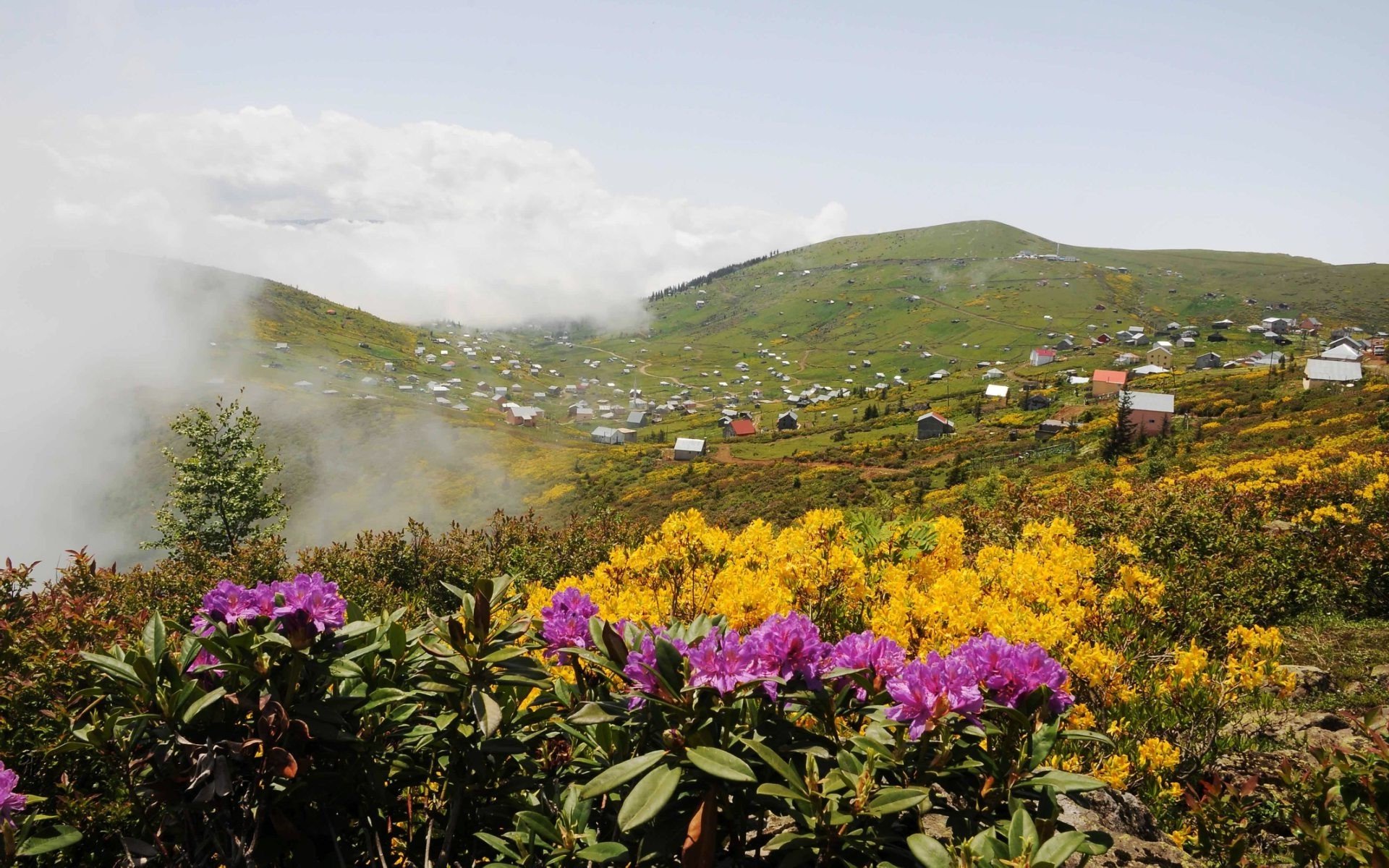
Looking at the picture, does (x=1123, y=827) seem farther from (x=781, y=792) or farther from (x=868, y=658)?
(x=781, y=792)

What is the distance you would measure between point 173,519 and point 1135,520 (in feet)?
108

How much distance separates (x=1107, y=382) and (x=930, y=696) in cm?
10633

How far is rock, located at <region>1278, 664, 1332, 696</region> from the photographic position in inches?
217

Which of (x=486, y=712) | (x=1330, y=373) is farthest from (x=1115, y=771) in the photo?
(x=1330, y=373)

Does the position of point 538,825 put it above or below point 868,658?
below

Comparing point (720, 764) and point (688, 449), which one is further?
point (688, 449)

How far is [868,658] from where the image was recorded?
230cm

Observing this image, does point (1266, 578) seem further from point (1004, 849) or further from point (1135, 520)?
point (1004, 849)

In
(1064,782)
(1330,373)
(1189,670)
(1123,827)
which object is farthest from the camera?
(1330,373)

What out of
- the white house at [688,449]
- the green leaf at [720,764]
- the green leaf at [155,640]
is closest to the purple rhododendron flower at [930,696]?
the green leaf at [720,764]

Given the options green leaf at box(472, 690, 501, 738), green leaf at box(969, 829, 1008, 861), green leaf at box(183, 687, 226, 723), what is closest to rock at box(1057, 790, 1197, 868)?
green leaf at box(969, 829, 1008, 861)

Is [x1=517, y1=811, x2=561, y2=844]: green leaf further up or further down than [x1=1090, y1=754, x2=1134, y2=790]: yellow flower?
further up

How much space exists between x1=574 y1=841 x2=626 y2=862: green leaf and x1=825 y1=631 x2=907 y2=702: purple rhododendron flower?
848 millimetres

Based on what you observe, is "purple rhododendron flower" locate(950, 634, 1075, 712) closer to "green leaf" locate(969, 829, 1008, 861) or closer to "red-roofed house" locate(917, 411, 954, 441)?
"green leaf" locate(969, 829, 1008, 861)
